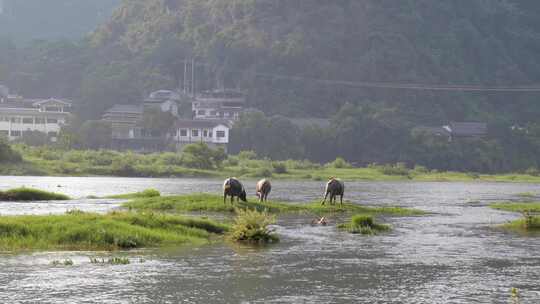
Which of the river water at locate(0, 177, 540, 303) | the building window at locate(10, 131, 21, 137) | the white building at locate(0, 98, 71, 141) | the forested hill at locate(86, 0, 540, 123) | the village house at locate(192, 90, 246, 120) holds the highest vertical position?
the forested hill at locate(86, 0, 540, 123)

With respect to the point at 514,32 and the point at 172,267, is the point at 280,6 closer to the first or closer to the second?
the point at 514,32

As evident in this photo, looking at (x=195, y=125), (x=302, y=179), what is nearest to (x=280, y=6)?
(x=195, y=125)

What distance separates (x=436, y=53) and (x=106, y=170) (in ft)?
290

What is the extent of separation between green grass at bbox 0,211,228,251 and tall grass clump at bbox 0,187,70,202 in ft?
50.8

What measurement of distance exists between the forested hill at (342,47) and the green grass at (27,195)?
9411cm

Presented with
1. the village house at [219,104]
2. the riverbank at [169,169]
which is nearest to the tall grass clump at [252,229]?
the riverbank at [169,169]

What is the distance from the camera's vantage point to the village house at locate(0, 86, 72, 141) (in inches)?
4865

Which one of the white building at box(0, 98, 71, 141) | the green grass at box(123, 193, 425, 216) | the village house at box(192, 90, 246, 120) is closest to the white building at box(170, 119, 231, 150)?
the village house at box(192, 90, 246, 120)

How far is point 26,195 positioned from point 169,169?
44032 millimetres

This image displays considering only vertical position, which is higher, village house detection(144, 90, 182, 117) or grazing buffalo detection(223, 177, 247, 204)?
village house detection(144, 90, 182, 117)

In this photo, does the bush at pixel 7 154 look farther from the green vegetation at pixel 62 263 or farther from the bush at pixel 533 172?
the bush at pixel 533 172

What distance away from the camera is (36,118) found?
411ft

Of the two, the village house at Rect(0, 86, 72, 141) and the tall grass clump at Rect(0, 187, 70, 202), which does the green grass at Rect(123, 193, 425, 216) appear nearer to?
the tall grass clump at Rect(0, 187, 70, 202)

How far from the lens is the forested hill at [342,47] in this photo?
147750mm
